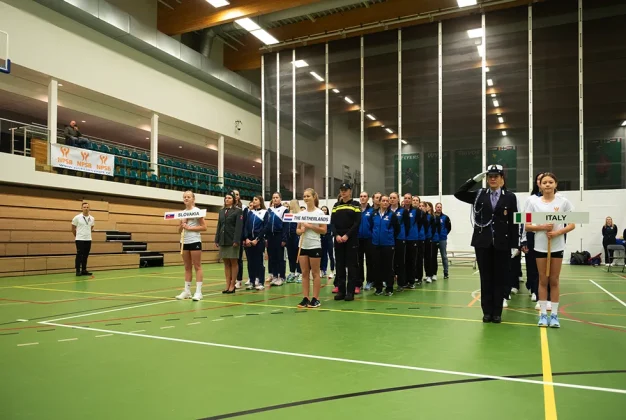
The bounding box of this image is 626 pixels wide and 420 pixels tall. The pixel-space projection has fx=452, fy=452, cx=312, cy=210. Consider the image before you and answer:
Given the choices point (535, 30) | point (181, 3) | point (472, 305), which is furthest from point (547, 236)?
point (181, 3)

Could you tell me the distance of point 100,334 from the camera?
15.9 feet

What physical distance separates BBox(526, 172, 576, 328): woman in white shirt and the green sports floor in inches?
9.4

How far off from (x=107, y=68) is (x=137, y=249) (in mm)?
6987

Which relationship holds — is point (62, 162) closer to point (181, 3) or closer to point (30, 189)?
point (30, 189)

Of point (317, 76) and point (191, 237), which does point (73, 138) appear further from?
point (317, 76)

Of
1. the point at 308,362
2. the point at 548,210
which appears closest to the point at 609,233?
the point at 548,210

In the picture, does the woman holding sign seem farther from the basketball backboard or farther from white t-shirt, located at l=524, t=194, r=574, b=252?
the basketball backboard

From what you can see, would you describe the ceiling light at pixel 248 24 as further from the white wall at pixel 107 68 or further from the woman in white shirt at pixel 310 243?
the woman in white shirt at pixel 310 243

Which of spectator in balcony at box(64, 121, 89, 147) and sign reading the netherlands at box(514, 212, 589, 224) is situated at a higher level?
spectator in balcony at box(64, 121, 89, 147)

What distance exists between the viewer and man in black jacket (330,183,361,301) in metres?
7.22

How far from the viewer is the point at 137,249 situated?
1742 cm

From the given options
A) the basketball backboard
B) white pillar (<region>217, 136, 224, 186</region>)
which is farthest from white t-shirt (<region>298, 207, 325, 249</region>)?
white pillar (<region>217, 136, 224, 186</region>)

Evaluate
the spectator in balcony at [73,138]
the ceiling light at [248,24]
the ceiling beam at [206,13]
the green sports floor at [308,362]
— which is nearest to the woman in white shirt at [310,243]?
the green sports floor at [308,362]

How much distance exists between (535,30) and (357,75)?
767 centimetres
